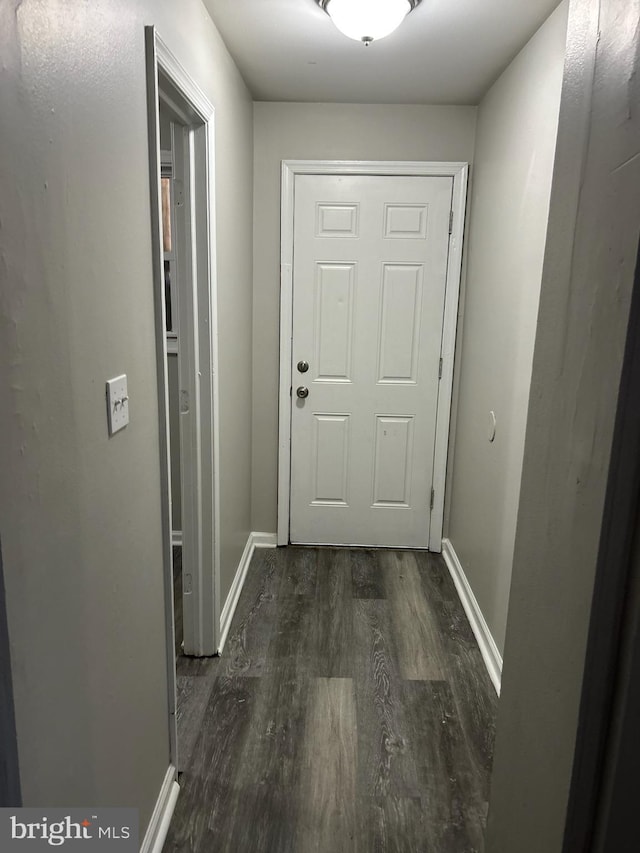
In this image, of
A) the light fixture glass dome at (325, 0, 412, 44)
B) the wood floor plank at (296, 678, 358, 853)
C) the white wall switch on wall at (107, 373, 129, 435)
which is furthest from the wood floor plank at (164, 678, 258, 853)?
the light fixture glass dome at (325, 0, 412, 44)

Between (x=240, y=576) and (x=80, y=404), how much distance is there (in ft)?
6.72

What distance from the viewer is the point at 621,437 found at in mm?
541

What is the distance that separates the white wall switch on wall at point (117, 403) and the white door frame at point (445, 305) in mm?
1965

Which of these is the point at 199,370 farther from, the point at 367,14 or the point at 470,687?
the point at 470,687

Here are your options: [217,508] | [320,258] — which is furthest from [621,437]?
[320,258]

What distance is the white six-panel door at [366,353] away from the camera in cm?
301

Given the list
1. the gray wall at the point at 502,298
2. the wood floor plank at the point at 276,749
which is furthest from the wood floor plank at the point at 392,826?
the gray wall at the point at 502,298

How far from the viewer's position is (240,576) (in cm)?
292

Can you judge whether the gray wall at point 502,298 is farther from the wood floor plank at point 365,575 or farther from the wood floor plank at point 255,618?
the wood floor plank at point 255,618

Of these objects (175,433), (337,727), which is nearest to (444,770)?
(337,727)

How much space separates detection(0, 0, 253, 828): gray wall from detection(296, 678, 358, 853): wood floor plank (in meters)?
0.46

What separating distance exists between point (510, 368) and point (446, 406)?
0.95 metres

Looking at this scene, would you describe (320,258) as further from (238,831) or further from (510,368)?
(238,831)
